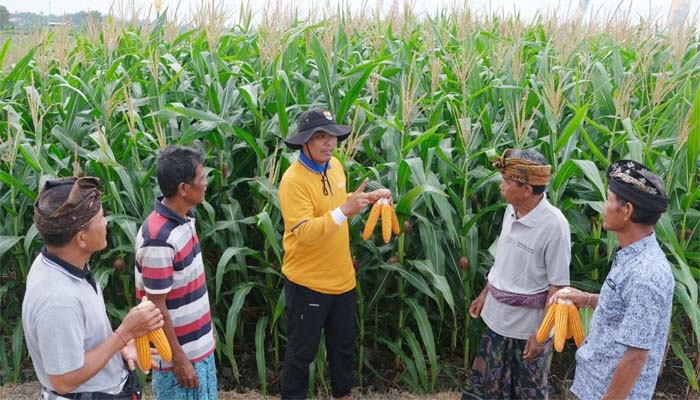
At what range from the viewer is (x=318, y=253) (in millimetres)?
3191

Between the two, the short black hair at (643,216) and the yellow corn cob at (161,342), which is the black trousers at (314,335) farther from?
the short black hair at (643,216)

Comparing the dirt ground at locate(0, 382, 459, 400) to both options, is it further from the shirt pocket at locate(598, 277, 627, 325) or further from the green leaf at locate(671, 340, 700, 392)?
the shirt pocket at locate(598, 277, 627, 325)

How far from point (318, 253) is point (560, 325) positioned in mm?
1199

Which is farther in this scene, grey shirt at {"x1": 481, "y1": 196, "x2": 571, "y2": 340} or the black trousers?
the black trousers

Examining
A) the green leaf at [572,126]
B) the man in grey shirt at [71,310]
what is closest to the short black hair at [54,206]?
the man in grey shirt at [71,310]

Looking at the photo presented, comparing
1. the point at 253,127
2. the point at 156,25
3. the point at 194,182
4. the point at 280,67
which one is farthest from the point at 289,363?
the point at 156,25

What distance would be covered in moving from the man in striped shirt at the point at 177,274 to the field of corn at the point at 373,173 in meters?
0.67

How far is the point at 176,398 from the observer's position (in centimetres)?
276

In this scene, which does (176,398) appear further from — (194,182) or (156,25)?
(156,25)

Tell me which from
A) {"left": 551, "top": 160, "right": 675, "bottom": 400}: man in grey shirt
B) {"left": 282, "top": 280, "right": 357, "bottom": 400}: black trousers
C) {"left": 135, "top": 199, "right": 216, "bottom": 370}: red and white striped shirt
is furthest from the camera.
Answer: {"left": 282, "top": 280, "right": 357, "bottom": 400}: black trousers

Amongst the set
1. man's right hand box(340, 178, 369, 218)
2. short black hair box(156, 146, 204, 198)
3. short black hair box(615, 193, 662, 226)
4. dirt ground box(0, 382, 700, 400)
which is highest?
short black hair box(156, 146, 204, 198)

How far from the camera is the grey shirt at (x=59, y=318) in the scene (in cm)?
198

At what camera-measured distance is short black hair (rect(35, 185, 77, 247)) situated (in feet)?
6.84

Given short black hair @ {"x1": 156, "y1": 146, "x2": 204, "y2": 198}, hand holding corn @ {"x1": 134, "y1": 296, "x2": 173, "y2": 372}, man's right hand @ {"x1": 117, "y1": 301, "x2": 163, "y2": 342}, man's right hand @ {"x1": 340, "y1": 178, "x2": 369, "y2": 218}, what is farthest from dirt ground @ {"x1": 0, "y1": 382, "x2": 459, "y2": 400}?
man's right hand @ {"x1": 117, "y1": 301, "x2": 163, "y2": 342}
